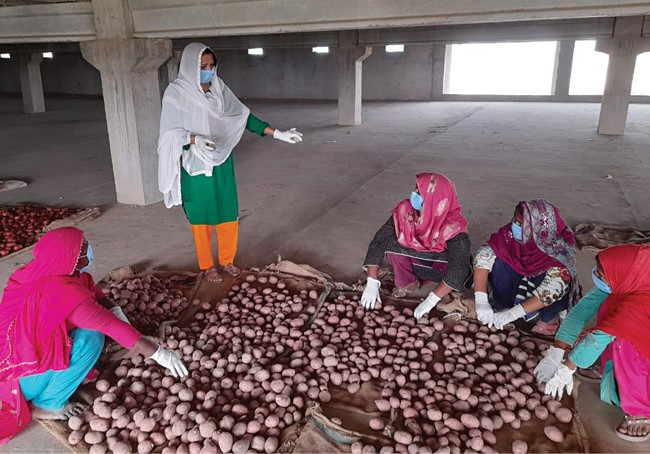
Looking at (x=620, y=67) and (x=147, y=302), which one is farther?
(x=620, y=67)

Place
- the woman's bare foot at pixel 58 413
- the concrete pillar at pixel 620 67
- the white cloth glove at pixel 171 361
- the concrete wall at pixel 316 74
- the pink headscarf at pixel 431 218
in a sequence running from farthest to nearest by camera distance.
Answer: the concrete wall at pixel 316 74 → the concrete pillar at pixel 620 67 → the pink headscarf at pixel 431 218 → the white cloth glove at pixel 171 361 → the woman's bare foot at pixel 58 413

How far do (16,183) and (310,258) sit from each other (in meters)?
4.34

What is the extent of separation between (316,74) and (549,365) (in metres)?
16.9

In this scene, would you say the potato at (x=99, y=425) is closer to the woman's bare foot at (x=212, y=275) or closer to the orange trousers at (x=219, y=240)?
the woman's bare foot at (x=212, y=275)

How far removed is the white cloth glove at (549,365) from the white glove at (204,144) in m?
2.22

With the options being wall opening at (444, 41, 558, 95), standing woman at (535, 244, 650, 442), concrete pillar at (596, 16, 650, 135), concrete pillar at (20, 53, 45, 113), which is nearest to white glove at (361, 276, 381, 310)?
standing woman at (535, 244, 650, 442)

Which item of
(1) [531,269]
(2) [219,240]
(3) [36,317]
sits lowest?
(2) [219,240]

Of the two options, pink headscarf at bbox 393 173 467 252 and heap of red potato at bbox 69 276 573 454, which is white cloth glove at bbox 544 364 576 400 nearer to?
heap of red potato at bbox 69 276 573 454

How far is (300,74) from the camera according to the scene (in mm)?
18328

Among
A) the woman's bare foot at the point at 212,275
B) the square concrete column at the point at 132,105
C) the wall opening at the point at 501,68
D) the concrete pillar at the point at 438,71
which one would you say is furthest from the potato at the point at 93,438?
the wall opening at the point at 501,68

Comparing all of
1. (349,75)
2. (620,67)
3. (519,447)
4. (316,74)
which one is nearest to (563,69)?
A: (620,67)

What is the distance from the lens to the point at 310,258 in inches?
158

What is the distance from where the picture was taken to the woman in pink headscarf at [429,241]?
292cm

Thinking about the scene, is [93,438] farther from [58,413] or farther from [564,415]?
[564,415]
